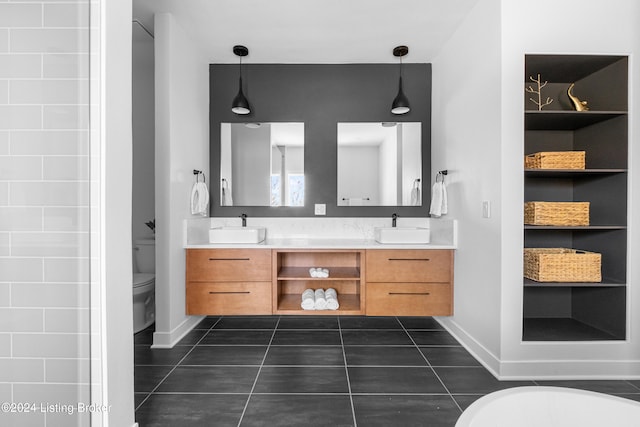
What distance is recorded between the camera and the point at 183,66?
3.02m

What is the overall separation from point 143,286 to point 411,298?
2268mm

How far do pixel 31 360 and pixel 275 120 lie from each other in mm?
2938

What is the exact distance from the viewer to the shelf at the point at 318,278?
10.2 ft

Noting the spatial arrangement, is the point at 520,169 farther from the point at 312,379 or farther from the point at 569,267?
A: the point at 312,379

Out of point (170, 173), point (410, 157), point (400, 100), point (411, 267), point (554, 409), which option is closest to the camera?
point (554, 409)

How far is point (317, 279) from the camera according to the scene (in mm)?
3191

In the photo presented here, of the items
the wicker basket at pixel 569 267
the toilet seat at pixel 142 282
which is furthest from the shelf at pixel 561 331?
the toilet seat at pixel 142 282

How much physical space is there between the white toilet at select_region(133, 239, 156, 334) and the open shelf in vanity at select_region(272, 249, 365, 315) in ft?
3.74

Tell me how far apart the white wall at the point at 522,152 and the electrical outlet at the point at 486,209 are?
16 cm

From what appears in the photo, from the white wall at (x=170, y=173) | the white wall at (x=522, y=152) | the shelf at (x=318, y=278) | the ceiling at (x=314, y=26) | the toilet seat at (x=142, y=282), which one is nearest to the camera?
the white wall at (x=522, y=152)

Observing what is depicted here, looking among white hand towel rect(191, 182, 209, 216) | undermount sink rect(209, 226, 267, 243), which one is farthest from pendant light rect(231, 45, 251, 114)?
undermount sink rect(209, 226, 267, 243)

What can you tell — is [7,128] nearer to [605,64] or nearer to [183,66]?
[183,66]

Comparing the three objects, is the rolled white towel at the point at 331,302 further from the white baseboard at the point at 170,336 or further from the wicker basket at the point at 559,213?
the wicker basket at the point at 559,213

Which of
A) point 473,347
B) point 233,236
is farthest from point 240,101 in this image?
point 473,347
